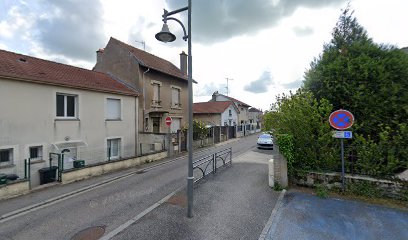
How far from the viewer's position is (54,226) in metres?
5.46

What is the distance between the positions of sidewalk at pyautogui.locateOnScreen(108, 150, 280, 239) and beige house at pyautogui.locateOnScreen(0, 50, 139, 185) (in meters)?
7.49

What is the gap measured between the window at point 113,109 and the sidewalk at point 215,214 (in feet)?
27.7

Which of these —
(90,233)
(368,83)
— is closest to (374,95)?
(368,83)

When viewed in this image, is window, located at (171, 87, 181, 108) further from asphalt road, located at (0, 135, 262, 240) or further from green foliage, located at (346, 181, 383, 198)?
green foliage, located at (346, 181, 383, 198)

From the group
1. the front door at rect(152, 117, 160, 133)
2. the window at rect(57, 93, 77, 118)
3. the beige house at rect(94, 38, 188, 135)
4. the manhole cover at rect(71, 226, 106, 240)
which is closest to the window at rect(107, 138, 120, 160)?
the beige house at rect(94, 38, 188, 135)

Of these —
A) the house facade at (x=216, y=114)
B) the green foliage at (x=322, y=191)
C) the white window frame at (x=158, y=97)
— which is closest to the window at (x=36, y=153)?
the white window frame at (x=158, y=97)

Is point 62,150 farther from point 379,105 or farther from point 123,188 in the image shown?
point 379,105

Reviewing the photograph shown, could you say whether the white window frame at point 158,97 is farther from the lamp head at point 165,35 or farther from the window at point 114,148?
the lamp head at point 165,35

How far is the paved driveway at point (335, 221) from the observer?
15.4ft

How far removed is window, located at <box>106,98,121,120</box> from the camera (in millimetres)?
13633

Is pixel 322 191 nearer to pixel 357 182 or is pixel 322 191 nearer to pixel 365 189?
pixel 357 182

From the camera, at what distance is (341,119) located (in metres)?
6.38

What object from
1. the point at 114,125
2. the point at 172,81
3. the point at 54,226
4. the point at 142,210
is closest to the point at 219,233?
the point at 142,210

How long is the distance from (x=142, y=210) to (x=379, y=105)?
311 inches
